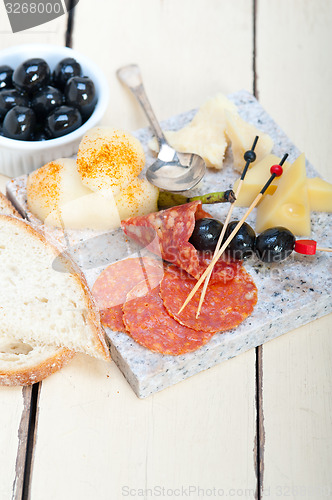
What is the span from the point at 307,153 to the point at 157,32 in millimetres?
973

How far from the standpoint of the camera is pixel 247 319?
2061 mm

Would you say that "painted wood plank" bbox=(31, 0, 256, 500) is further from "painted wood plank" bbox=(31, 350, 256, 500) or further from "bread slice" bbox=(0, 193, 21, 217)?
"bread slice" bbox=(0, 193, 21, 217)

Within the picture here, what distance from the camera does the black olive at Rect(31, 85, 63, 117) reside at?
239cm

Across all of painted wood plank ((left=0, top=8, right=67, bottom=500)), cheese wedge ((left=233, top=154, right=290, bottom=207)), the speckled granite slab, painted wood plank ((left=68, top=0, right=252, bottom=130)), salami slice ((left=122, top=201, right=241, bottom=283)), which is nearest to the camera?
painted wood plank ((left=0, top=8, right=67, bottom=500))

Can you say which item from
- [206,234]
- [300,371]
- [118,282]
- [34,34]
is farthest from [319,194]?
[34,34]

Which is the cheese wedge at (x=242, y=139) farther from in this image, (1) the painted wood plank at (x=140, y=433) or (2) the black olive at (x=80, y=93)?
(1) the painted wood plank at (x=140, y=433)

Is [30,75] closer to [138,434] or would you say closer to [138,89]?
[138,89]

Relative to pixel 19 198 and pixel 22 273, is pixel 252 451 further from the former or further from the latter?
pixel 19 198

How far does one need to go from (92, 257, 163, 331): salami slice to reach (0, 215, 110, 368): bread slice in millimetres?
56

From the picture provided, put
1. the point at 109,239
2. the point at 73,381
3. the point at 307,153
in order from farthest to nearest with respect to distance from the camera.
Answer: the point at 307,153 < the point at 109,239 < the point at 73,381

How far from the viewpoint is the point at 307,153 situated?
272cm

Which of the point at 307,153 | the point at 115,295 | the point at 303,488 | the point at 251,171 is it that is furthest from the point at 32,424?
the point at 307,153

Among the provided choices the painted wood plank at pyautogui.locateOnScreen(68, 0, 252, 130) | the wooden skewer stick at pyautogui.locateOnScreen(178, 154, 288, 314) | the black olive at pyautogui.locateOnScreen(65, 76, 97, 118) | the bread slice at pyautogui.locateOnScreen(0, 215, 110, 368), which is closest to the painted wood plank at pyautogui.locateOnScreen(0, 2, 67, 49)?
the painted wood plank at pyautogui.locateOnScreen(68, 0, 252, 130)

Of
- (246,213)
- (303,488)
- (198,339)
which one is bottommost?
(303,488)
